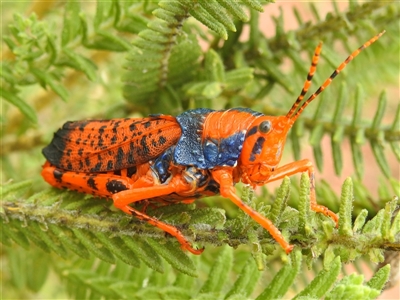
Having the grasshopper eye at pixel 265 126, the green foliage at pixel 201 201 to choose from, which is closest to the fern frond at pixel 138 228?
the green foliage at pixel 201 201

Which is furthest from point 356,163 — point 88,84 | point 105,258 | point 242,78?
point 88,84

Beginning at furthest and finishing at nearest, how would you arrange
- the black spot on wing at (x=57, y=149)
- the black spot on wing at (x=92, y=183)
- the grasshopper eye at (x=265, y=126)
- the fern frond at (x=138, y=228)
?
the black spot on wing at (x=57, y=149) < the black spot on wing at (x=92, y=183) < the grasshopper eye at (x=265, y=126) < the fern frond at (x=138, y=228)

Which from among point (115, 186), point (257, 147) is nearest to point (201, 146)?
point (257, 147)

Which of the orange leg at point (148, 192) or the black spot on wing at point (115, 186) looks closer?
the orange leg at point (148, 192)

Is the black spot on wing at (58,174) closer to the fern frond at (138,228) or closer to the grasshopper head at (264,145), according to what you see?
the fern frond at (138,228)

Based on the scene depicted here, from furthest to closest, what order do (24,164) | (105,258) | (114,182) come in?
1. (24,164)
2. (114,182)
3. (105,258)

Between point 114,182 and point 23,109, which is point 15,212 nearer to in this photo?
point 114,182

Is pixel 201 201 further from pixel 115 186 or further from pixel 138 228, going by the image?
pixel 138 228

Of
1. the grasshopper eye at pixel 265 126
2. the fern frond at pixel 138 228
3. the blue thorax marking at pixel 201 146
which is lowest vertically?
the fern frond at pixel 138 228
